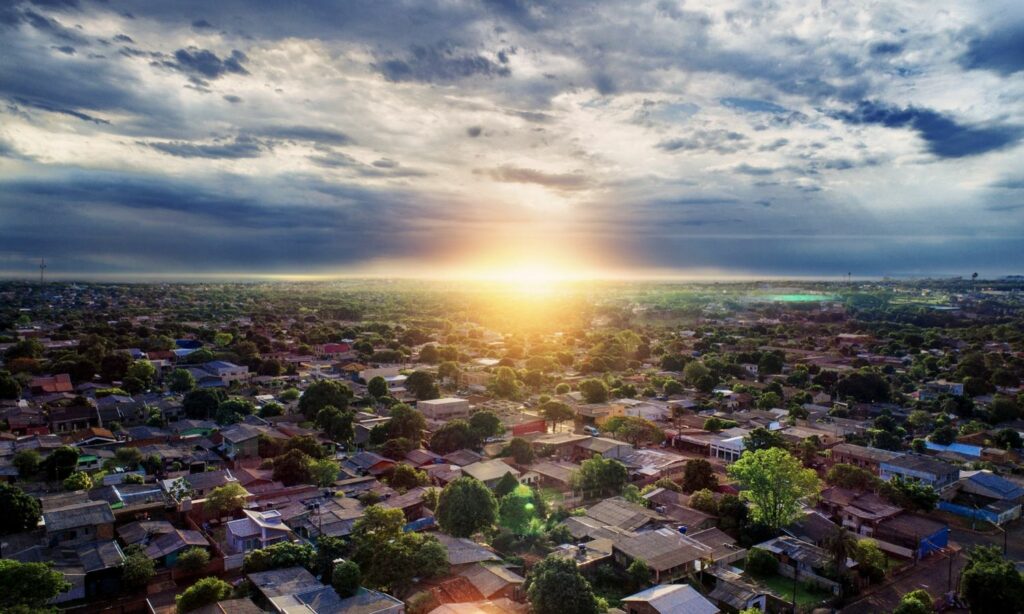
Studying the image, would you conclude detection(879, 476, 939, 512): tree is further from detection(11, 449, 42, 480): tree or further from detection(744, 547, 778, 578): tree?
detection(11, 449, 42, 480): tree

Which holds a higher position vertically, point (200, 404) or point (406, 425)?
point (406, 425)

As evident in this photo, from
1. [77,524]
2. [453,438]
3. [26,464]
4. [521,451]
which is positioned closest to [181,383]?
[26,464]

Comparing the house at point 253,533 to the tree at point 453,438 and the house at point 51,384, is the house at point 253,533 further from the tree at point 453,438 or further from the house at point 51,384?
the house at point 51,384

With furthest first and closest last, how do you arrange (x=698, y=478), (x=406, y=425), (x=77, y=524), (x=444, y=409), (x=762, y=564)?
(x=444, y=409) < (x=406, y=425) < (x=698, y=478) < (x=762, y=564) < (x=77, y=524)

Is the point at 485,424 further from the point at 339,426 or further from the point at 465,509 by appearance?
the point at 465,509

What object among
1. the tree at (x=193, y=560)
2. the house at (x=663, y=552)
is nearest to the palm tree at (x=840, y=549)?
the house at (x=663, y=552)

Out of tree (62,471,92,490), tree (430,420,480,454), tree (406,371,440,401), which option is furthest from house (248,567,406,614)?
tree (406,371,440,401)
